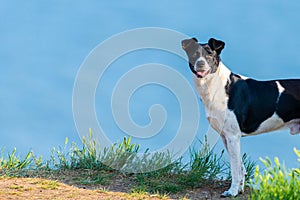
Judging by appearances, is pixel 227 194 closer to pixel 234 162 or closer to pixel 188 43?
pixel 234 162

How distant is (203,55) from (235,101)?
0.86 m

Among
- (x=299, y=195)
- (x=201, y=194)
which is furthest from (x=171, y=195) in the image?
(x=299, y=195)

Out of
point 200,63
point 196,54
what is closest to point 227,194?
point 200,63

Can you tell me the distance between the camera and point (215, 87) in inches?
311

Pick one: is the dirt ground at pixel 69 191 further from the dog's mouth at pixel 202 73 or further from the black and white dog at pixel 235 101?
the dog's mouth at pixel 202 73

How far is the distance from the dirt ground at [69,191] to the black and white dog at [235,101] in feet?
1.69

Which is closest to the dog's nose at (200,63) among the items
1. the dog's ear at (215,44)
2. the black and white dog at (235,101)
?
the black and white dog at (235,101)

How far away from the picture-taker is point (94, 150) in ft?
29.3

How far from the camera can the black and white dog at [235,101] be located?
25.3ft

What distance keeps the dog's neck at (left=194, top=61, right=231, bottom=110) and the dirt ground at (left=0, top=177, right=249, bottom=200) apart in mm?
1307

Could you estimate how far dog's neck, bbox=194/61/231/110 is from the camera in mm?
7852

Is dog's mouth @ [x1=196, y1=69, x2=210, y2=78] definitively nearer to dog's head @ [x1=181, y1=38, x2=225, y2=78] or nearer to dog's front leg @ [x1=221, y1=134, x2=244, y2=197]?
dog's head @ [x1=181, y1=38, x2=225, y2=78]

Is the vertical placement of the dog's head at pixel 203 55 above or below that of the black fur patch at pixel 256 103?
above

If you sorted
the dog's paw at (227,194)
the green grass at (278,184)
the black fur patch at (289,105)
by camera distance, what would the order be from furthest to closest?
the black fur patch at (289,105), the dog's paw at (227,194), the green grass at (278,184)
